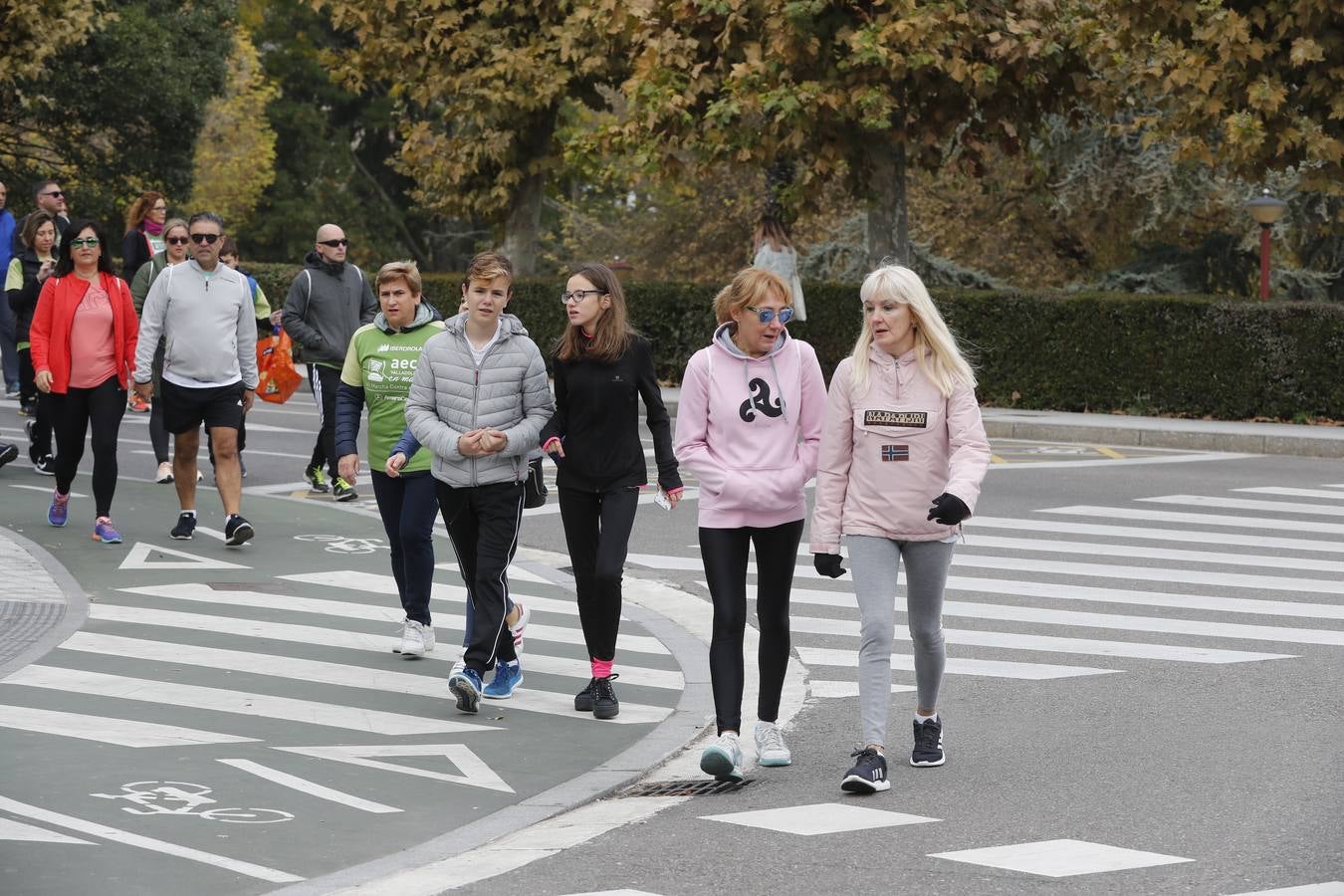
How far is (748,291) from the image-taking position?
23.1 ft

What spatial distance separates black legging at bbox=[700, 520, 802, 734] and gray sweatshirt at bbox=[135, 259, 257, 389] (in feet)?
18.2

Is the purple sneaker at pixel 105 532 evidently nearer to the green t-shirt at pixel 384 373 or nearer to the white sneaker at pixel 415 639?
the white sneaker at pixel 415 639

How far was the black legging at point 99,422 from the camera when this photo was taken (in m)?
12.2

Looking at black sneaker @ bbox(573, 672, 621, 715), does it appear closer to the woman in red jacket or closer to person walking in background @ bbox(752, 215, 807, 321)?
the woman in red jacket

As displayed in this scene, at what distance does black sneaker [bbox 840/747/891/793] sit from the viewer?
22.2 ft

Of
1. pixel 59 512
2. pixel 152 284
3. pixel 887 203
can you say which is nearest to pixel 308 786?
pixel 152 284

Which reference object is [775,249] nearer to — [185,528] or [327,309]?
[327,309]

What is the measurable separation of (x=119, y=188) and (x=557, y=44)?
20076mm

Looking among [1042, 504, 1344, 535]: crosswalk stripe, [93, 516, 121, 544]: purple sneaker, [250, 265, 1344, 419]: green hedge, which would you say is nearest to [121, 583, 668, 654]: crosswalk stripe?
[93, 516, 121, 544]: purple sneaker

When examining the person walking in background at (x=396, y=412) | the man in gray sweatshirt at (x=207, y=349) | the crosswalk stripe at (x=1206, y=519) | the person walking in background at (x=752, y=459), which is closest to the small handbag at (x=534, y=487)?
the person walking in background at (x=396, y=412)

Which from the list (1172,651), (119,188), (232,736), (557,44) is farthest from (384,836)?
(119,188)

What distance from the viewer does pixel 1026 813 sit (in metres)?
6.50

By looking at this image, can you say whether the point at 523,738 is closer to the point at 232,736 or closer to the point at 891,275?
the point at 232,736

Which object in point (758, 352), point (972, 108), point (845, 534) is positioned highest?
point (972, 108)
